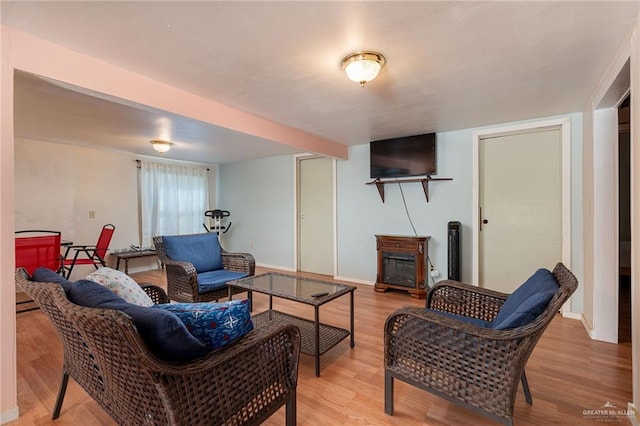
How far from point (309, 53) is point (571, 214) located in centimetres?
311

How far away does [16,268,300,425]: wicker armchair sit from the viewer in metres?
0.90

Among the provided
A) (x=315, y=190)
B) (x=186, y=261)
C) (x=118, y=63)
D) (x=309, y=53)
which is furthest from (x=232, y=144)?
(x=309, y=53)

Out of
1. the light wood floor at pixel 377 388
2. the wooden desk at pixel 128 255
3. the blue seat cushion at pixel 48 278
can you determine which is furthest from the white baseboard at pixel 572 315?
the wooden desk at pixel 128 255

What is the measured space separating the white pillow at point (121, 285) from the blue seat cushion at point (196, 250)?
1.73 metres

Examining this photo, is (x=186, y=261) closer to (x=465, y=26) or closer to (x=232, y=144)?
(x=232, y=144)

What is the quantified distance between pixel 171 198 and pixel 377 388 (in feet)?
16.8

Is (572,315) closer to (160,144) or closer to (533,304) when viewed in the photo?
(533,304)

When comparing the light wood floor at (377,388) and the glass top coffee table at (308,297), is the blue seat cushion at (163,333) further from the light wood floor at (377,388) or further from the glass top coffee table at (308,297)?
the glass top coffee table at (308,297)

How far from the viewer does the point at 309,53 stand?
1.79 m

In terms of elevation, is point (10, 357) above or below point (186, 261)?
below

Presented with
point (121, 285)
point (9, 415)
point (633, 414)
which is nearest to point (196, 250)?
point (9, 415)

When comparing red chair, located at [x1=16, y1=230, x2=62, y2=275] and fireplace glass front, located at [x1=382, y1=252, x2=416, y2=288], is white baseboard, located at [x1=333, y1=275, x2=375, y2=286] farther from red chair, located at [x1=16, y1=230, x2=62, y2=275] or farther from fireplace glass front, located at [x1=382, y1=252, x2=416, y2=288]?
red chair, located at [x1=16, y1=230, x2=62, y2=275]

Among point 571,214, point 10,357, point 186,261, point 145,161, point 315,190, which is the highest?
point 145,161

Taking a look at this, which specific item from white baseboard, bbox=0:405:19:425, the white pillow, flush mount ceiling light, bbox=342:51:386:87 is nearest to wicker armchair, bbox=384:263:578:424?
the white pillow
